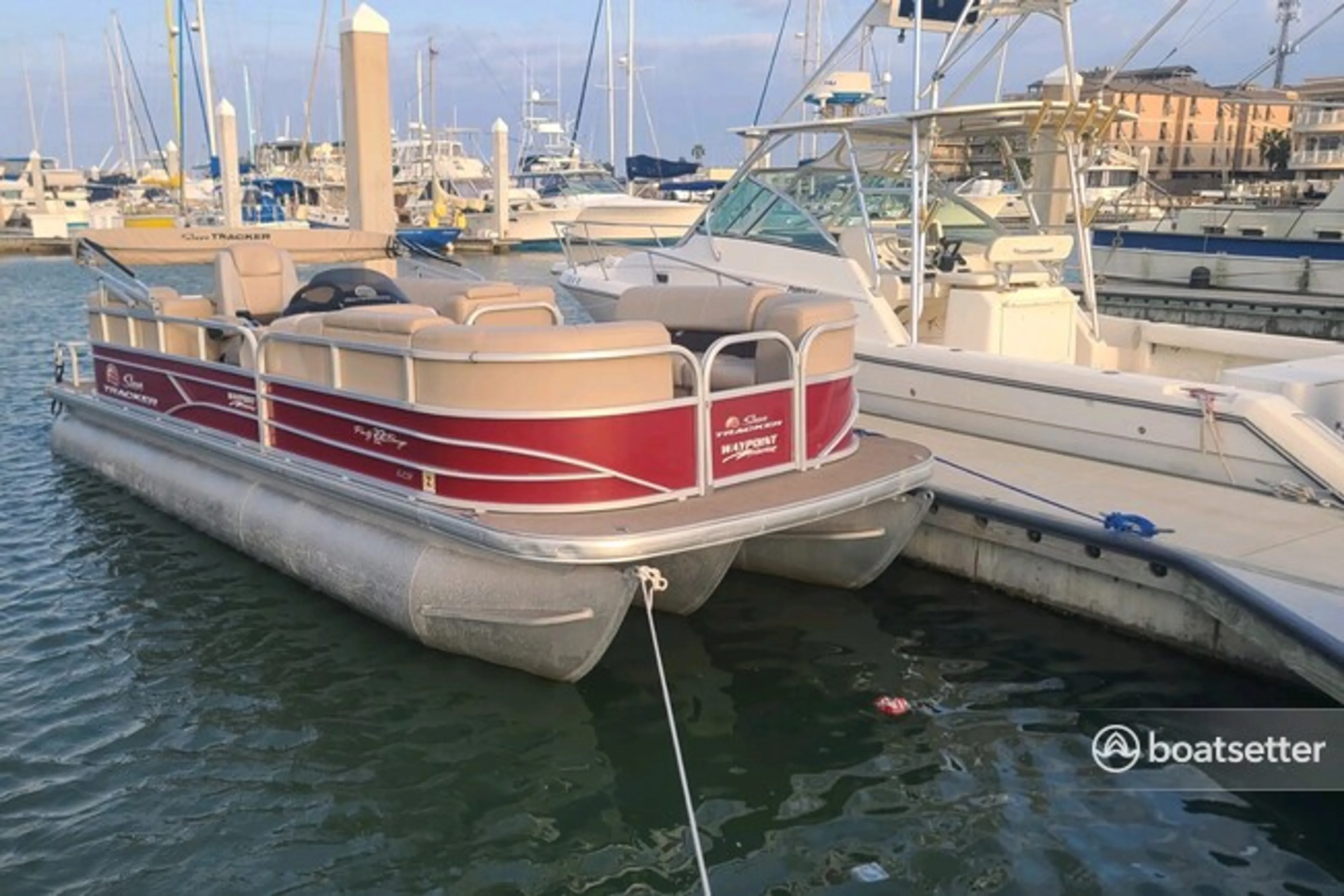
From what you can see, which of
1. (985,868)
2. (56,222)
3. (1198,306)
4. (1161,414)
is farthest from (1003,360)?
(56,222)

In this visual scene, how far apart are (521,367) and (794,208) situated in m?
5.90

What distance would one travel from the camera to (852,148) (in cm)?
1073

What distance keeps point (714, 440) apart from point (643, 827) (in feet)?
7.20

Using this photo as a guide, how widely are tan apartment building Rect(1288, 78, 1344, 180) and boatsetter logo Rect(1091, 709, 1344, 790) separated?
146ft

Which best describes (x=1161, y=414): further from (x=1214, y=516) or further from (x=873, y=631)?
(x=873, y=631)

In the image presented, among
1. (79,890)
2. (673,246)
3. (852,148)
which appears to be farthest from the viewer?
(673,246)

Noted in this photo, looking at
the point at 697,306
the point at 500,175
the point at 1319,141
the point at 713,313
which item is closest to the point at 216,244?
the point at 697,306

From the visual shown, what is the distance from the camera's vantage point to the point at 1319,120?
51312 mm

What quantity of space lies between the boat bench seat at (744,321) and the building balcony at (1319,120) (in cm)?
4820

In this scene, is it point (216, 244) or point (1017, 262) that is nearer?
point (1017, 262)

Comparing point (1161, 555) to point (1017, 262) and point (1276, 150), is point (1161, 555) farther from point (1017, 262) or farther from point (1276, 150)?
point (1276, 150)

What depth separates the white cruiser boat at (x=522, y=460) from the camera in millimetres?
6113

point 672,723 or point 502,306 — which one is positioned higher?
point 502,306

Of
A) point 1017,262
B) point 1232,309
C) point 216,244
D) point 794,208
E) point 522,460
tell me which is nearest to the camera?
point 522,460
